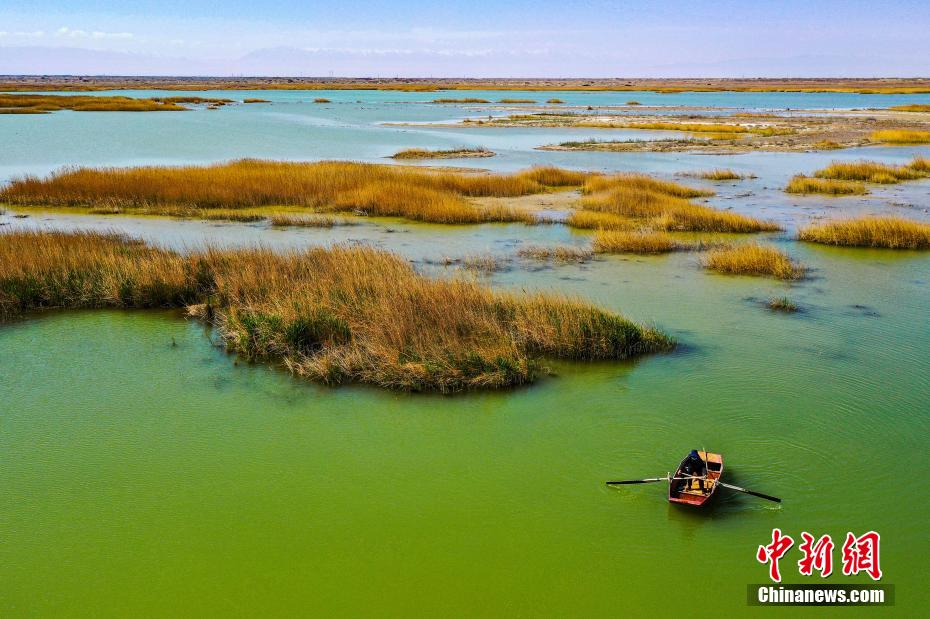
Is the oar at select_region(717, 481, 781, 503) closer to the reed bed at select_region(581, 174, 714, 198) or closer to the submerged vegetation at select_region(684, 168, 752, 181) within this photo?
the reed bed at select_region(581, 174, 714, 198)

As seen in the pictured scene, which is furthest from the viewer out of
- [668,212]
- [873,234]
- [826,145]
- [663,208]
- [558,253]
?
[826,145]

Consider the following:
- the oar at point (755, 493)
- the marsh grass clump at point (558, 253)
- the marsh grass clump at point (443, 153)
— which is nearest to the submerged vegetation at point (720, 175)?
the marsh grass clump at point (443, 153)

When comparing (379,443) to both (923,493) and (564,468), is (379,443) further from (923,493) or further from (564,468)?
(923,493)

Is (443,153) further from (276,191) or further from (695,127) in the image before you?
(695,127)

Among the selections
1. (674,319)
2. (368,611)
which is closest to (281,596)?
(368,611)

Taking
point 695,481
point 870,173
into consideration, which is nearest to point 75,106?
point 870,173

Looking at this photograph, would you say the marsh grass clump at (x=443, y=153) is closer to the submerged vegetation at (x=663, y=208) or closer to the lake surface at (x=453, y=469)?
the submerged vegetation at (x=663, y=208)
